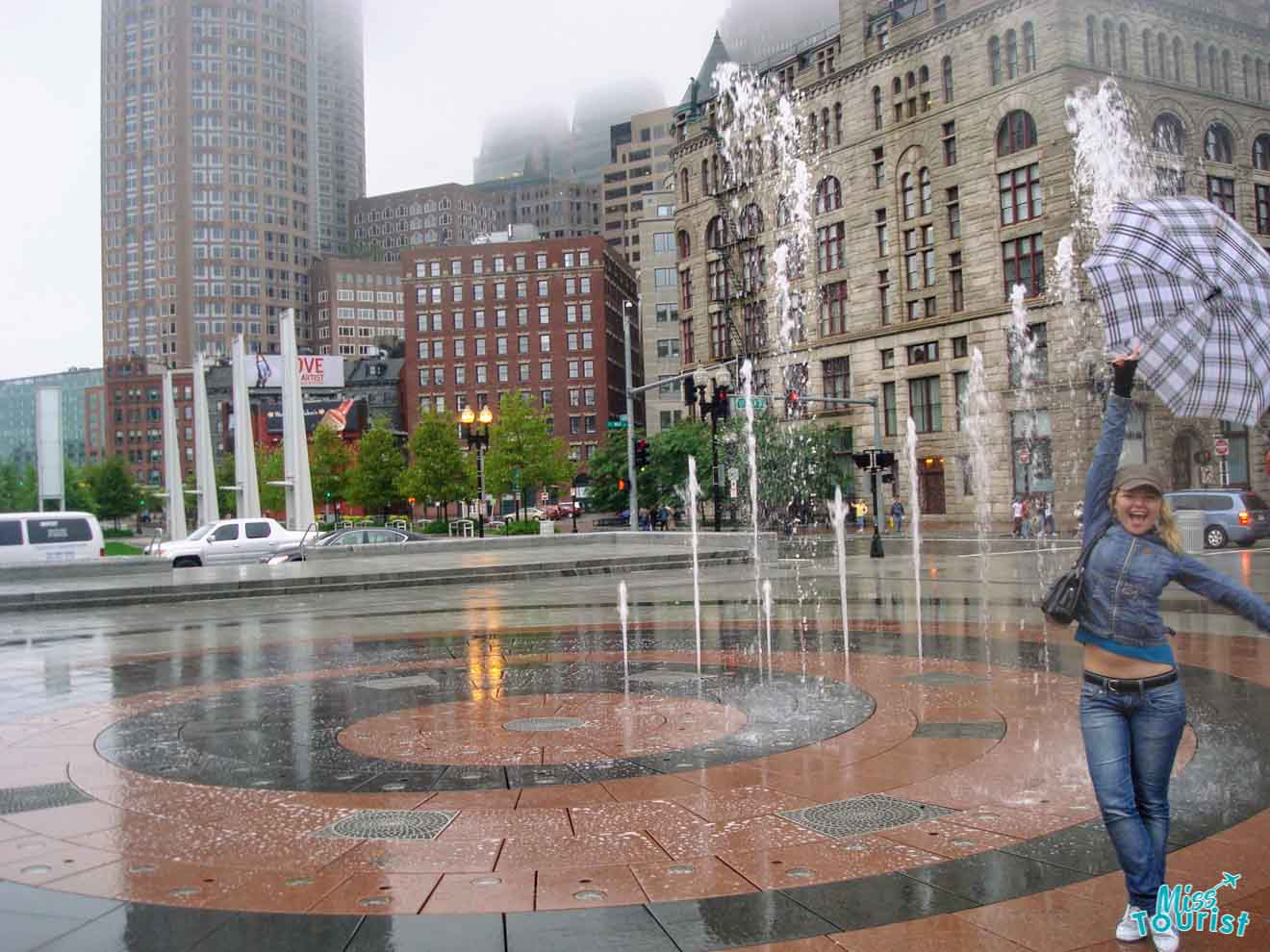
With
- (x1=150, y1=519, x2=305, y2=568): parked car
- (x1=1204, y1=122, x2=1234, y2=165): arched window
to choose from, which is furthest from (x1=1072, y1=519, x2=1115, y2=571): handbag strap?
Answer: (x1=1204, y1=122, x2=1234, y2=165): arched window

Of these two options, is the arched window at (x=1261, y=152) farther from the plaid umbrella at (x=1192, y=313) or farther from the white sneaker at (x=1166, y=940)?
the white sneaker at (x=1166, y=940)

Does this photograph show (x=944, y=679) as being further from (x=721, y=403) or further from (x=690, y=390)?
(x=690, y=390)

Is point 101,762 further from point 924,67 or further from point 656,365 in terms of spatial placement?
point 656,365

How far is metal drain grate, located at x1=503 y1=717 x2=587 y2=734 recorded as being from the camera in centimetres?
848

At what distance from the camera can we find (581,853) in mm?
5430

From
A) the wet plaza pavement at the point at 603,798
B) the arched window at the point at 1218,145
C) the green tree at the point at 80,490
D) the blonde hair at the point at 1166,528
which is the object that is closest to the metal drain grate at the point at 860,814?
the wet plaza pavement at the point at 603,798

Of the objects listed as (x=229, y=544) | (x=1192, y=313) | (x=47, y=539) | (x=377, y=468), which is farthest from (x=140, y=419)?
(x=1192, y=313)

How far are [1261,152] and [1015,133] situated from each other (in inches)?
531

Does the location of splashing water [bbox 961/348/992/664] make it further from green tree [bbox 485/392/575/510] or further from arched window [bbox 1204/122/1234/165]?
green tree [bbox 485/392/575/510]

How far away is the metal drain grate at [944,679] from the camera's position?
983 cm

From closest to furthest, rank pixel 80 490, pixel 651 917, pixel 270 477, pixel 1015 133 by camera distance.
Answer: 1. pixel 651 917
2. pixel 1015 133
3. pixel 270 477
4. pixel 80 490

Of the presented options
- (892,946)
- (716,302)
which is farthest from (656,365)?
(892,946)

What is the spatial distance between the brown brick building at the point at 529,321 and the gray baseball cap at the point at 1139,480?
109022 millimetres

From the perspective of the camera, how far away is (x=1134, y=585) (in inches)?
167
